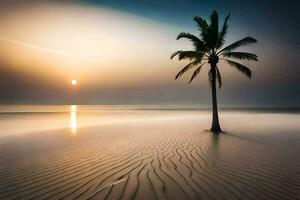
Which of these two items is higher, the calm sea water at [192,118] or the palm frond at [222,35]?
the palm frond at [222,35]

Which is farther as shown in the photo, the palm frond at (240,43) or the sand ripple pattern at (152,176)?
the palm frond at (240,43)

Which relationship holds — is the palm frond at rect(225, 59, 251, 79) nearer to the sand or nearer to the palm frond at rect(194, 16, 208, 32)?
the palm frond at rect(194, 16, 208, 32)

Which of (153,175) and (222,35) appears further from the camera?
(222,35)

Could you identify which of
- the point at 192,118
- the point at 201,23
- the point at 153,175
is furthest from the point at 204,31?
the point at 192,118

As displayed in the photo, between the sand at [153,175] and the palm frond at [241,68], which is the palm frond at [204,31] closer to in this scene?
the palm frond at [241,68]

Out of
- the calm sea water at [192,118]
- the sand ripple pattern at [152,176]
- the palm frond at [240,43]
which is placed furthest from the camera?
the calm sea water at [192,118]

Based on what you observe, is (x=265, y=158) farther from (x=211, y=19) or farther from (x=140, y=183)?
(x=211, y=19)

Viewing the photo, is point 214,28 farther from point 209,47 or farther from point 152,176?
point 152,176

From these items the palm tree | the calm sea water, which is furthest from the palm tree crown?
the calm sea water

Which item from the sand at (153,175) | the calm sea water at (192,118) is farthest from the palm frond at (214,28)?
the sand at (153,175)

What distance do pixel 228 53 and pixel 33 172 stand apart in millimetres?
13084

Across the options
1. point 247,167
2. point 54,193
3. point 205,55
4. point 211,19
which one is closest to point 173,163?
point 247,167

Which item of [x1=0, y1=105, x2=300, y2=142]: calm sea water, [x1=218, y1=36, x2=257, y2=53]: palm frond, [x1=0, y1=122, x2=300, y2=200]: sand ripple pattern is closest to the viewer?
[x1=0, y1=122, x2=300, y2=200]: sand ripple pattern

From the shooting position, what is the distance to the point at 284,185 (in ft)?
14.5
